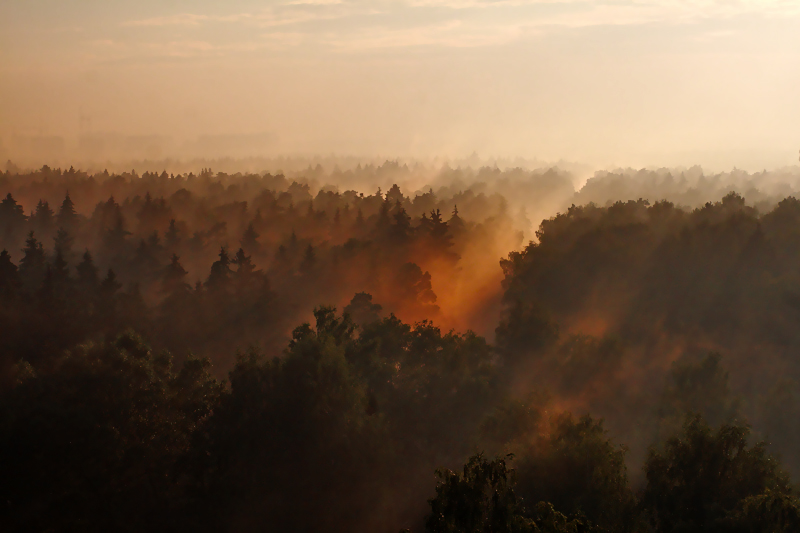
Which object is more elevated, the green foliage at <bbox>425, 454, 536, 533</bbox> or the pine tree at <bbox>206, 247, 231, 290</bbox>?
the green foliage at <bbox>425, 454, 536, 533</bbox>

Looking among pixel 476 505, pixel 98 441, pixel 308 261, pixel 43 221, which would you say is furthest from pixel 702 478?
pixel 43 221

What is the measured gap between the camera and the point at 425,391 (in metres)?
40.2

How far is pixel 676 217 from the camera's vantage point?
7050 cm

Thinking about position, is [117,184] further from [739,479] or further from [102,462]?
[739,479]

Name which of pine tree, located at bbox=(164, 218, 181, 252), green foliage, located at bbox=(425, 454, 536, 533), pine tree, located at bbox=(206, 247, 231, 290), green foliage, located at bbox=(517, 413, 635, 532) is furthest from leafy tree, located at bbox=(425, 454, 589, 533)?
pine tree, located at bbox=(164, 218, 181, 252)

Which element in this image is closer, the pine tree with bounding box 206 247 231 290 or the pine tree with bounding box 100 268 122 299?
the pine tree with bounding box 100 268 122 299

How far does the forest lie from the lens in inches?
1006

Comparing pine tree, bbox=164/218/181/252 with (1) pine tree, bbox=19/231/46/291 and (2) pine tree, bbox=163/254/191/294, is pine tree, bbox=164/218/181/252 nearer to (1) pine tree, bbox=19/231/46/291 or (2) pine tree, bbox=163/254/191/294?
(1) pine tree, bbox=19/231/46/291

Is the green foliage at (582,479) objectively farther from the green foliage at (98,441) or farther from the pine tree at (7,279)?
the pine tree at (7,279)

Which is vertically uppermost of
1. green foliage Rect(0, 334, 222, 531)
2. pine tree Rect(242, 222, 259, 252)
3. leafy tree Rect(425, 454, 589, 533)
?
leafy tree Rect(425, 454, 589, 533)

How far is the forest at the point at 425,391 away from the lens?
2555cm

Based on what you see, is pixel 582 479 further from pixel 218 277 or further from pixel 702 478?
pixel 218 277

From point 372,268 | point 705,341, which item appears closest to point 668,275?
point 705,341

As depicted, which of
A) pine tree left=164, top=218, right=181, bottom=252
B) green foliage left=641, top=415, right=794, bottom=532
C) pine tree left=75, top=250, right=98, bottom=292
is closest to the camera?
green foliage left=641, top=415, right=794, bottom=532
